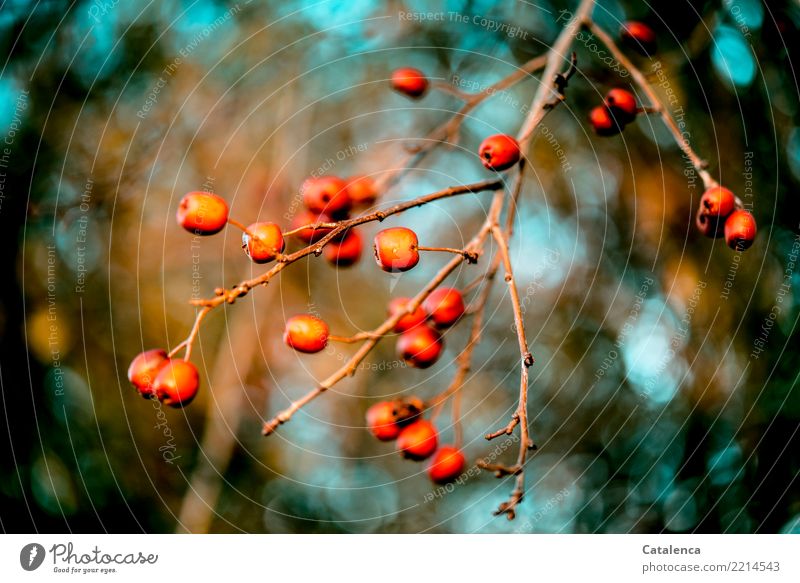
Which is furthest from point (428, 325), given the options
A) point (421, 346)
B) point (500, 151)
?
point (500, 151)

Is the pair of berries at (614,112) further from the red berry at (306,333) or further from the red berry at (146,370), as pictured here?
the red berry at (146,370)

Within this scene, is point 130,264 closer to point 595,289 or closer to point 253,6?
point 253,6

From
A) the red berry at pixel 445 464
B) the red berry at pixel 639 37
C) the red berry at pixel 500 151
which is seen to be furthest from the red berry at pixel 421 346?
the red berry at pixel 639 37

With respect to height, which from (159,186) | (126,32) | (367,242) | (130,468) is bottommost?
(130,468)

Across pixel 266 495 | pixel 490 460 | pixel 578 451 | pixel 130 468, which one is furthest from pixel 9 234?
pixel 578 451

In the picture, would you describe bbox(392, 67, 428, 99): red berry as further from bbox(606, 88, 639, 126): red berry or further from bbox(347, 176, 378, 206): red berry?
bbox(606, 88, 639, 126): red berry

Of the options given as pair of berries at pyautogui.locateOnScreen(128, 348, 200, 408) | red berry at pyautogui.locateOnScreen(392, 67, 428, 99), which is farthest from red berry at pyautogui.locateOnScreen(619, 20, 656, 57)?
pair of berries at pyautogui.locateOnScreen(128, 348, 200, 408)
